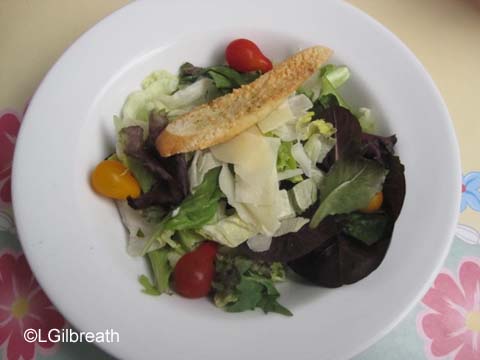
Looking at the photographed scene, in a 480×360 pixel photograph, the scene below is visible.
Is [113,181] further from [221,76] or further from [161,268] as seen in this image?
[221,76]

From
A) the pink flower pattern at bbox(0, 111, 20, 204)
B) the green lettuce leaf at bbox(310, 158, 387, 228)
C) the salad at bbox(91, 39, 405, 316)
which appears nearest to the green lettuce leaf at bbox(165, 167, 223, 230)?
the salad at bbox(91, 39, 405, 316)

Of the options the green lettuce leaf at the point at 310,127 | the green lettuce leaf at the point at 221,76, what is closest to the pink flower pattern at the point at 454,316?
the green lettuce leaf at the point at 310,127

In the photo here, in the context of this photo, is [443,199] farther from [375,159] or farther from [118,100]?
[118,100]

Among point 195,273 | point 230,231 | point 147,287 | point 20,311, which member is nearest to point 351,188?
point 230,231

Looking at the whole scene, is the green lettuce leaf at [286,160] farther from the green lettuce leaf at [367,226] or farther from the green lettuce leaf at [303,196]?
the green lettuce leaf at [367,226]

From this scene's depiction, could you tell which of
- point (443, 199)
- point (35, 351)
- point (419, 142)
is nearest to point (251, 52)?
point (419, 142)
